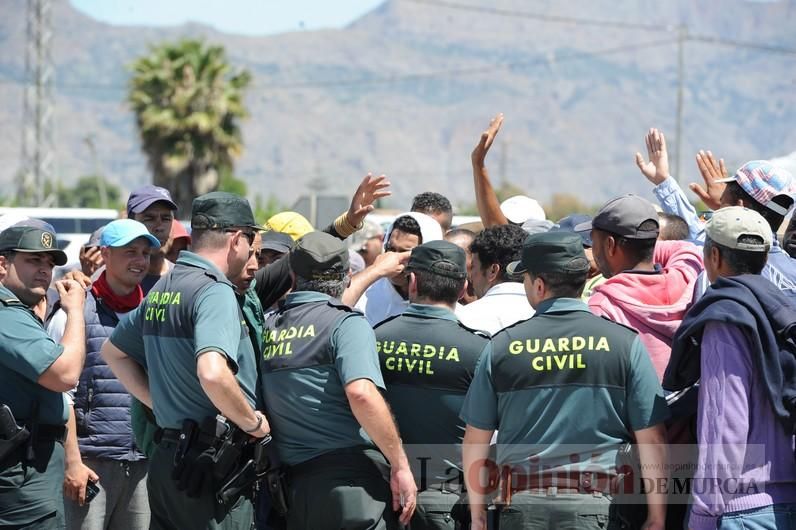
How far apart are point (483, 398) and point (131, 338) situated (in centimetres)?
186

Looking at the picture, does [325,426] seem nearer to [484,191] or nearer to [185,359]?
[185,359]

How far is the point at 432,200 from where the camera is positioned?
7629mm

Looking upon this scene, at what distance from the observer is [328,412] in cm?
464

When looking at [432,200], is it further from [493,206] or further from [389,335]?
[389,335]

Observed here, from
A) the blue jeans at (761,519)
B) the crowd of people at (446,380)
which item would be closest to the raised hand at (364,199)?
the crowd of people at (446,380)

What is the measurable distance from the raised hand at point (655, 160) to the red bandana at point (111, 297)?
3049mm

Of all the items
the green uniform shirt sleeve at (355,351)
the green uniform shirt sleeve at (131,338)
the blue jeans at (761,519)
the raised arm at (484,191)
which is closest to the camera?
the blue jeans at (761,519)

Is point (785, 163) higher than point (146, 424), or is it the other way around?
point (785, 163)

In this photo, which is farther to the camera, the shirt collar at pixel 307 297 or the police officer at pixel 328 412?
the shirt collar at pixel 307 297

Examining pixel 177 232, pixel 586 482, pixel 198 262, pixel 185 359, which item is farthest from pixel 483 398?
pixel 177 232

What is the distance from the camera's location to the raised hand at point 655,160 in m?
6.09

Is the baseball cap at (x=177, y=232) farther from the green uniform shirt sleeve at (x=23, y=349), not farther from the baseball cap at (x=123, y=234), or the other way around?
the green uniform shirt sleeve at (x=23, y=349)

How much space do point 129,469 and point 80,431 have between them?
35 centimetres

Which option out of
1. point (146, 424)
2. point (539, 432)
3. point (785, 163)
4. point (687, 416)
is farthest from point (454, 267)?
point (785, 163)
